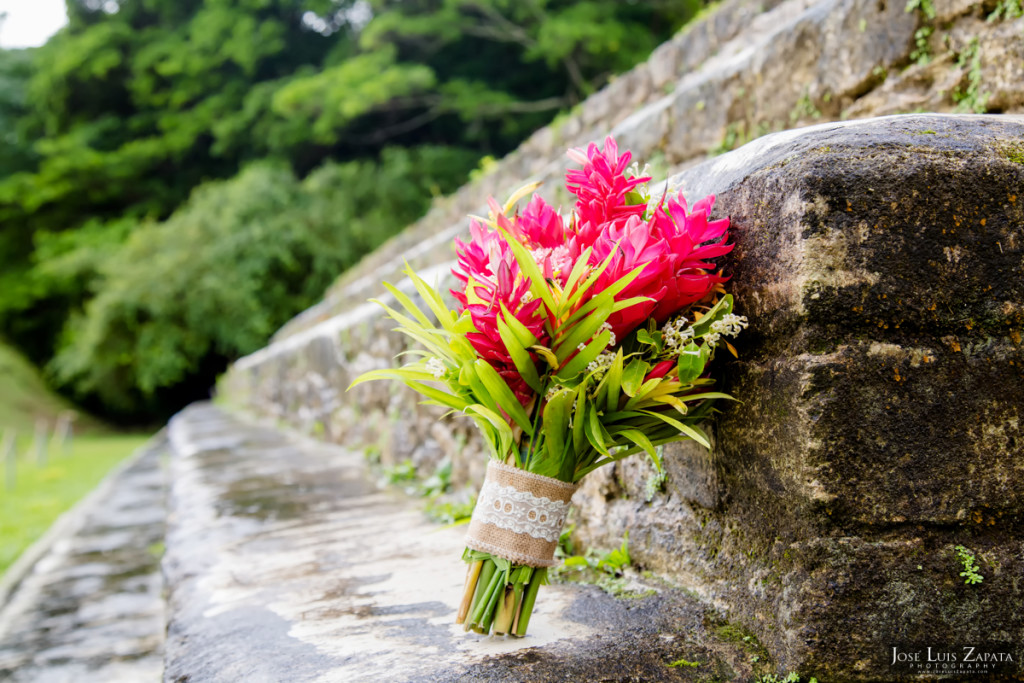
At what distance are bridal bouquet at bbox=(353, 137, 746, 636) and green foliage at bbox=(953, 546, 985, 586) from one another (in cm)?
33

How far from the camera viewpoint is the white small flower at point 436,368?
0.99 metres

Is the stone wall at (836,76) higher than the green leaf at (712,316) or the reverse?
higher

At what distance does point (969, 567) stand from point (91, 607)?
286cm

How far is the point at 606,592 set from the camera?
1.19 meters

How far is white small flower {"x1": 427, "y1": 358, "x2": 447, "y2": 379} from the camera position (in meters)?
0.99

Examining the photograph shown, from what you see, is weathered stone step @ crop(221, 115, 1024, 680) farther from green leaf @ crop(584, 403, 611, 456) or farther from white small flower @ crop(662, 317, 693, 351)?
green leaf @ crop(584, 403, 611, 456)

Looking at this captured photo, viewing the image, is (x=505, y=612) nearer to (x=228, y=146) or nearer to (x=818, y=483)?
(x=818, y=483)

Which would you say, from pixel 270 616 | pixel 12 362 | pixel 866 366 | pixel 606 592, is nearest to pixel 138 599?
pixel 270 616

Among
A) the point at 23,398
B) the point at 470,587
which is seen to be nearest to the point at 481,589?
the point at 470,587

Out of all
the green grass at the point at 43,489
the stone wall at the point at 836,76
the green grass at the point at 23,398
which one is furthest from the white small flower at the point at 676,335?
the green grass at the point at 23,398

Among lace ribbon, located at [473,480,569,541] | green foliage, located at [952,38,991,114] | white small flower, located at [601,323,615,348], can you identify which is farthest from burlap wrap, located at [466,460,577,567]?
green foliage, located at [952,38,991,114]

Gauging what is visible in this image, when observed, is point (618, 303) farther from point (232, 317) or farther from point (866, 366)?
point (232, 317)

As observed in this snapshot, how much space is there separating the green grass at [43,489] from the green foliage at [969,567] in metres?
4.48

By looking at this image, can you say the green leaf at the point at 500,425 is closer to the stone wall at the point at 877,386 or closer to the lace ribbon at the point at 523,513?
the lace ribbon at the point at 523,513
